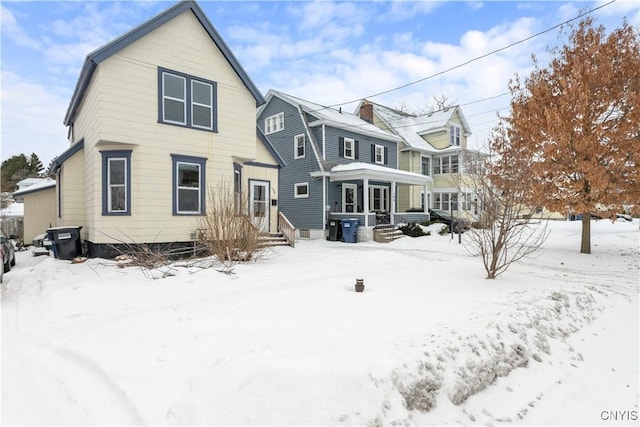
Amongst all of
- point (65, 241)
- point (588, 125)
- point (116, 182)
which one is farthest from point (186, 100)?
point (588, 125)

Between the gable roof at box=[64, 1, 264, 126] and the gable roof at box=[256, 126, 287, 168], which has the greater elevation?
the gable roof at box=[64, 1, 264, 126]

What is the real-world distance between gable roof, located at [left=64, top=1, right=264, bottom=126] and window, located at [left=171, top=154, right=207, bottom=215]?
333cm

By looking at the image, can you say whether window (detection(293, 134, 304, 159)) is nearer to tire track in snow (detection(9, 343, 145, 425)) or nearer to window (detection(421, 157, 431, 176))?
window (detection(421, 157, 431, 176))

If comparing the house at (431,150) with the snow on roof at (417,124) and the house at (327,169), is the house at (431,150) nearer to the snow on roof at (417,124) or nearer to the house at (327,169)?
the snow on roof at (417,124)

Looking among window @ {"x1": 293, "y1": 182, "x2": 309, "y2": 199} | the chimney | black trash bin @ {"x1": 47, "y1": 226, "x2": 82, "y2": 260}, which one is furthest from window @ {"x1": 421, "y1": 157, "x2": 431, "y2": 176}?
black trash bin @ {"x1": 47, "y1": 226, "x2": 82, "y2": 260}

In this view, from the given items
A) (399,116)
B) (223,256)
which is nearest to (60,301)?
(223,256)

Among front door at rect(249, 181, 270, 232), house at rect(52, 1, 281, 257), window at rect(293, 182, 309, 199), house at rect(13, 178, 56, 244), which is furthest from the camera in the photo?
window at rect(293, 182, 309, 199)

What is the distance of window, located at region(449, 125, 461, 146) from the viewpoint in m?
28.3

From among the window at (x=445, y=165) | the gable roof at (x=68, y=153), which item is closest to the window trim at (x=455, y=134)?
the window at (x=445, y=165)

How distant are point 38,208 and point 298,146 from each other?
1325 centimetres

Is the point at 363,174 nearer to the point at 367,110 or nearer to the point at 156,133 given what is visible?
the point at 367,110

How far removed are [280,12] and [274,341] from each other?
481 inches

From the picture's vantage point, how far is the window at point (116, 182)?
10391 mm

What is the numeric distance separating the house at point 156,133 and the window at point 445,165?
1848cm
